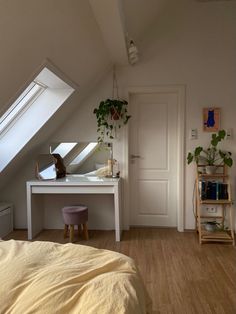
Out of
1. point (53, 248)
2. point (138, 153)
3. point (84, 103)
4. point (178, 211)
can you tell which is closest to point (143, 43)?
point (84, 103)

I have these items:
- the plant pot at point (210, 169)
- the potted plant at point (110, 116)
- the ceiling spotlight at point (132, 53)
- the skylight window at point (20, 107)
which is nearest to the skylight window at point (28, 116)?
the skylight window at point (20, 107)

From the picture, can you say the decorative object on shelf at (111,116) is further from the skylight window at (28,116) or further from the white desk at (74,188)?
the white desk at (74,188)

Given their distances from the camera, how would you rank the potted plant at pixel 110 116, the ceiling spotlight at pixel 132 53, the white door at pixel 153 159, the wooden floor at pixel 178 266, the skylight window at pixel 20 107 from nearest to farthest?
the wooden floor at pixel 178 266, the ceiling spotlight at pixel 132 53, the skylight window at pixel 20 107, the potted plant at pixel 110 116, the white door at pixel 153 159

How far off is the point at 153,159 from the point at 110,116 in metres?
0.84

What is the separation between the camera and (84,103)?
147 inches

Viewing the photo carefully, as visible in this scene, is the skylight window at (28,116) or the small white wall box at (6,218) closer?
the skylight window at (28,116)

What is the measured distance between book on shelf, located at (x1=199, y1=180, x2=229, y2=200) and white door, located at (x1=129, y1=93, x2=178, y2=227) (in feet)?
1.51

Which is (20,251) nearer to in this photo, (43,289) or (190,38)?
(43,289)

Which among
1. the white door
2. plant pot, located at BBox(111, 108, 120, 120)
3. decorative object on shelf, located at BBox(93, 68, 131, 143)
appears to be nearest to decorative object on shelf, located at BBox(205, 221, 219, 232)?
the white door

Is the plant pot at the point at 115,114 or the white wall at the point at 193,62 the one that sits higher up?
the white wall at the point at 193,62

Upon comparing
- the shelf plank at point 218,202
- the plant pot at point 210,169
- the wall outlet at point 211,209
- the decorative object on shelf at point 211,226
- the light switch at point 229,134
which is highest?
the light switch at point 229,134

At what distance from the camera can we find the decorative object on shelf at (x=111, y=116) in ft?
11.5

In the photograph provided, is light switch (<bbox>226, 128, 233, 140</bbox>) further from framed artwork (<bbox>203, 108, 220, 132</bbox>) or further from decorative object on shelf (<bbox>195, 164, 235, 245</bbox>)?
decorative object on shelf (<bbox>195, 164, 235, 245</bbox>)

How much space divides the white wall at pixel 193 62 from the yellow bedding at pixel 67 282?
8.05 feet
